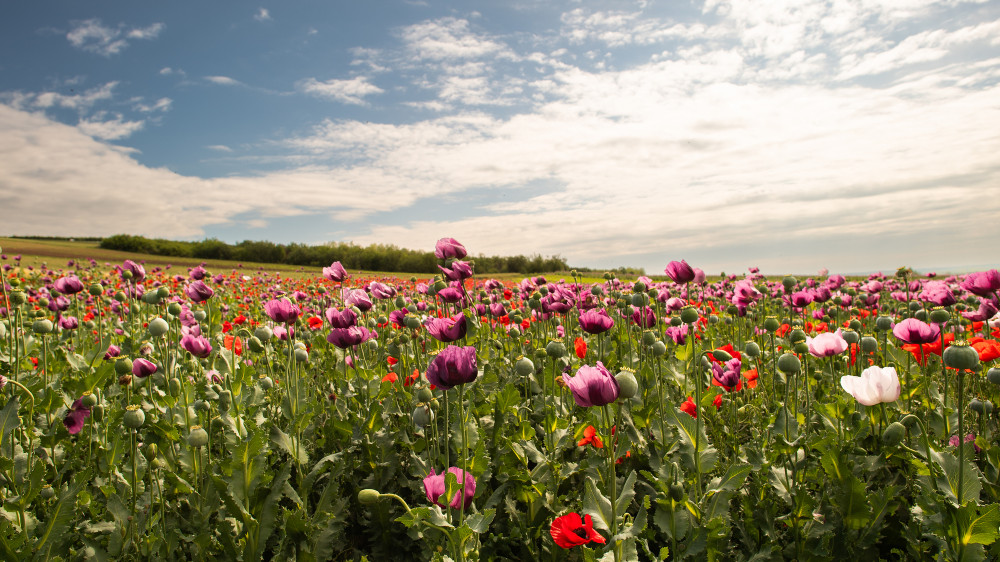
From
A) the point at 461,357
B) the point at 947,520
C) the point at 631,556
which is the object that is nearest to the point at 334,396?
the point at 461,357

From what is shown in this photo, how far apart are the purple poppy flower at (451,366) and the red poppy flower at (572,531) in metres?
0.67

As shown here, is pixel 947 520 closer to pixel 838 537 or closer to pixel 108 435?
pixel 838 537

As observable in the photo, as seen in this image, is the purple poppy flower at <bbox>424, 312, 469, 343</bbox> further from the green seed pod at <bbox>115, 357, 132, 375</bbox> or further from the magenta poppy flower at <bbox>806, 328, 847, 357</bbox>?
the magenta poppy flower at <bbox>806, 328, 847, 357</bbox>

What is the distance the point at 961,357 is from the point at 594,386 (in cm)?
153

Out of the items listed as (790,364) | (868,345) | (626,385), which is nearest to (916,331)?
(868,345)

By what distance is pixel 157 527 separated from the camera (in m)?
2.28

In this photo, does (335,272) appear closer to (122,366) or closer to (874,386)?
(122,366)

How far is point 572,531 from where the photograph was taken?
74.9 inches

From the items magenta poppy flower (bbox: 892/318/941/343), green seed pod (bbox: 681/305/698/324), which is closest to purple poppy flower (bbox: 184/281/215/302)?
green seed pod (bbox: 681/305/698/324)

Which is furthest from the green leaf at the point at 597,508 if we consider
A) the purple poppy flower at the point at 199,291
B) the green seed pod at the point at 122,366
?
the purple poppy flower at the point at 199,291

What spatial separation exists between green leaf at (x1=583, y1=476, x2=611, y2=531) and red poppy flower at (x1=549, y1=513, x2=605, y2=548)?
3 cm

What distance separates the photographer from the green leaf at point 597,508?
189 centimetres

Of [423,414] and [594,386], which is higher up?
[594,386]

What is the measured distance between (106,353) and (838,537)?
4.92m
